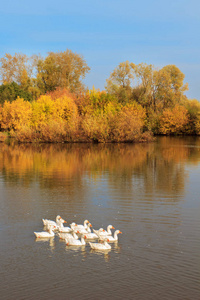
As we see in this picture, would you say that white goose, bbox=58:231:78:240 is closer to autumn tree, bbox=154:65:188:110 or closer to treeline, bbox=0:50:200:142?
treeline, bbox=0:50:200:142

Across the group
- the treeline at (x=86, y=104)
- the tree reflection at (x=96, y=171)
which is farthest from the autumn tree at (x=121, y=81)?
the tree reflection at (x=96, y=171)

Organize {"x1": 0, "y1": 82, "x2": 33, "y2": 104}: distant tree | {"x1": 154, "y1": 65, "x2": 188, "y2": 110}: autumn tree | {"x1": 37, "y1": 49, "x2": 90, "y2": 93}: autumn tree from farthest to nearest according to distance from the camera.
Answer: {"x1": 37, "y1": 49, "x2": 90, "y2": 93}: autumn tree, {"x1": 154, "y1": 65, "x2": 188, "y2": 110}: autumn tree, {"x1": 0, "y1": 82, "x2": 33, "y2": 104}: distant tree

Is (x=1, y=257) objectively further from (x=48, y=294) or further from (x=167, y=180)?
(x=167, y=180)

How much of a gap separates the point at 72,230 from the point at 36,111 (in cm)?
5424

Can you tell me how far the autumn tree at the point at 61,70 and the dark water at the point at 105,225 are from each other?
71.8m

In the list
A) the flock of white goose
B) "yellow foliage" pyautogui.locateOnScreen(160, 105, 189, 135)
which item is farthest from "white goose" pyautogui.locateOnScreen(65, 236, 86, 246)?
"yellow foliage" pyautogui.locateOnScreen(160, 105, 189, 135)

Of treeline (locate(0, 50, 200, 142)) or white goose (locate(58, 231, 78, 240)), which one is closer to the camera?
white goose (locate(58, 231, 78, 240))

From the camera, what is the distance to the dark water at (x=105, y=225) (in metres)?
10.0

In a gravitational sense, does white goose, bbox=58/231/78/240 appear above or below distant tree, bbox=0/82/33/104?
below

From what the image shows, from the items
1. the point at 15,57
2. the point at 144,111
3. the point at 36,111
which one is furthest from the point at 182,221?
the point at 15,57

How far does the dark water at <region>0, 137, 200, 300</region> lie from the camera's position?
10.0 m

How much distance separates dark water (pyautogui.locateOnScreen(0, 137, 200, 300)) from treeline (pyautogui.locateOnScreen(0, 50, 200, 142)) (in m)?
29.9

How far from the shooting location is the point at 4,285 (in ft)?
33.0

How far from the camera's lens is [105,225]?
15148 millimetres
